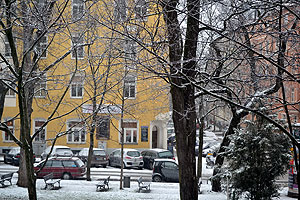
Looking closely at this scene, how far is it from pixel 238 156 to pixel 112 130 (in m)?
20.0

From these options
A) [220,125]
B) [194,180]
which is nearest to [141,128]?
[194,180]

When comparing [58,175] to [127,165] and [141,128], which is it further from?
[141,128]

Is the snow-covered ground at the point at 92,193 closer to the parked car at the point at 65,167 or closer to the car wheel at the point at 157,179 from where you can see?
the car wheel at the point at 157,179

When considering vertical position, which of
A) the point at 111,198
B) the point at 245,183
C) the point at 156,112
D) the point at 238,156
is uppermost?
the point at 156,112

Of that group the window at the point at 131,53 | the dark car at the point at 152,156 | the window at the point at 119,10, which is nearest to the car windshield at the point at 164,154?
the dark car at the point at 152,156

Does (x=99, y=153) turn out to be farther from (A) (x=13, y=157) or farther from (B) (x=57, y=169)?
(A) (x=13, y=157)

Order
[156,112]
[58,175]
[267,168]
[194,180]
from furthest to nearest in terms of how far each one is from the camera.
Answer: [156,112] < [58,175] < [267,168] < [194,180]

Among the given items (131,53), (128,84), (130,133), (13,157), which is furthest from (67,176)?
(131,53)

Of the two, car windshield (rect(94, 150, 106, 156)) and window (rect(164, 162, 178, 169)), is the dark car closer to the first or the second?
car windshield (rect(94, 150, 106, 156))

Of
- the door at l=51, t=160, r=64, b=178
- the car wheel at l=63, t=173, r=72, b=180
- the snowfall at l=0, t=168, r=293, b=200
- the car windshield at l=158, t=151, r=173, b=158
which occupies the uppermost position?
the car windshield at l=158, t=151, r=173, b=158

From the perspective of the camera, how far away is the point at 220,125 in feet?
186

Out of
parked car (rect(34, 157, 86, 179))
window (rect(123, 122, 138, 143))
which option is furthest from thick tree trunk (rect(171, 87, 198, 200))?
window (rect(123, 122, 138, 143))

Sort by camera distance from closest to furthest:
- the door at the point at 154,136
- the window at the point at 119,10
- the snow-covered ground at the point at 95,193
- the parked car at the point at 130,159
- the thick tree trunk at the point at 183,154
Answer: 1. the window at the point at 119,10
2. the thick tree trunk at the point at 183,154
3. the snow-covered ground at the point at 95,193
4. the parked car at the point at 130,159
5. the door at the point at 154,136

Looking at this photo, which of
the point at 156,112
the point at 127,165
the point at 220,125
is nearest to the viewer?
the point at 127,165
